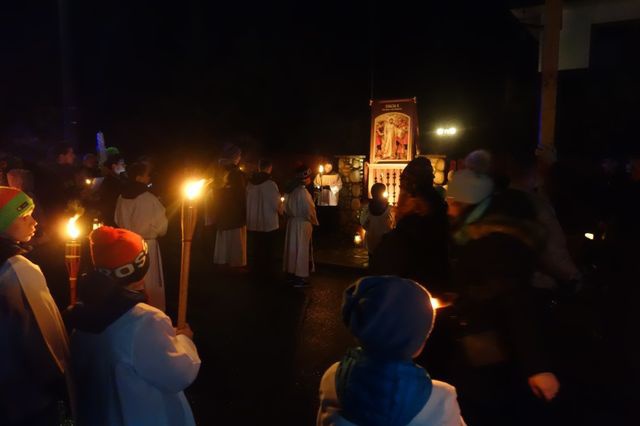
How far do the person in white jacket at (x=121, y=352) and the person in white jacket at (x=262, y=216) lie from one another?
764cm

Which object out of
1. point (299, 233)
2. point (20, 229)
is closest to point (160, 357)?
point (20, 229)

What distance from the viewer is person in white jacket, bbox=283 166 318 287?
381 inches

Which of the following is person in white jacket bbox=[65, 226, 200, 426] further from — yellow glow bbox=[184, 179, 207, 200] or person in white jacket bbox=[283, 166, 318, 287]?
person in white jacket bbox=[283, 166, 318, 287]

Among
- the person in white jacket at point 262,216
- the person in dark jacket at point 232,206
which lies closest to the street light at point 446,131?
the person in white jacket at point 262,216

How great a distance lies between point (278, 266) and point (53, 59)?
14874 millimetres

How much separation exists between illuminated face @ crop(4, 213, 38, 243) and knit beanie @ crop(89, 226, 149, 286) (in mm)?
669

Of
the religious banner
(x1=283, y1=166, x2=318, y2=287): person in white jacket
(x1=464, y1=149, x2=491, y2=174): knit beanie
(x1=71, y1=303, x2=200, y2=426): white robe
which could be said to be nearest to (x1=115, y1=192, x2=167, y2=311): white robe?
(x1=283, y1=166, x2=318, y2=287): person in white jacket

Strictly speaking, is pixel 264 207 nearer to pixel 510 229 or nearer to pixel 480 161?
pixel 480 161

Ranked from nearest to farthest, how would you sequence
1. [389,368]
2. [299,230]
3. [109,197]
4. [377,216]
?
[389,368], [109,197], [377,216], [299,230]

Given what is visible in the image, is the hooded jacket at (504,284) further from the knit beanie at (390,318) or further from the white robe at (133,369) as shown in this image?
the white robe at (133,369)

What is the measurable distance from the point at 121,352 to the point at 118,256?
448mm

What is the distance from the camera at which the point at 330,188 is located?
1459 cm

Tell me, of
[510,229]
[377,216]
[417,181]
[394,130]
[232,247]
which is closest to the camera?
[510,229]

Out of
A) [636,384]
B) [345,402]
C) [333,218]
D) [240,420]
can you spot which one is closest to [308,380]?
[240,420]
